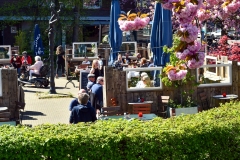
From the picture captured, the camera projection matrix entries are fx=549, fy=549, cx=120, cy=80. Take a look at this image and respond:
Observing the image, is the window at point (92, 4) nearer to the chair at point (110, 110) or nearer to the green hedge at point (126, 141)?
the chair at point (110, 110)

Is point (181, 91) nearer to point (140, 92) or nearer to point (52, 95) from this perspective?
point (140, 92)

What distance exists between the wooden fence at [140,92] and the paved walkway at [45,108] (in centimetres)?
154

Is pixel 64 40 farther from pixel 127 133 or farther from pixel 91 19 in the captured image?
pixel 127 133

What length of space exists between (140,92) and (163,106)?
0.72 m

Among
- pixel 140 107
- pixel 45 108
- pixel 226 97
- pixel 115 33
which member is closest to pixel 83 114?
pixel 140 107

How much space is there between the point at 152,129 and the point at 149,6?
33.4 m

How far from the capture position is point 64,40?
126 feet

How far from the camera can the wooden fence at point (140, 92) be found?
46.8 ft

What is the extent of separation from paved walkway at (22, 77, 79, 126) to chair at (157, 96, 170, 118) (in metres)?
2.52

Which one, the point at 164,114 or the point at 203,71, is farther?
the point at 203,71

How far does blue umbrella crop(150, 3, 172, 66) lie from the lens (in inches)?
648

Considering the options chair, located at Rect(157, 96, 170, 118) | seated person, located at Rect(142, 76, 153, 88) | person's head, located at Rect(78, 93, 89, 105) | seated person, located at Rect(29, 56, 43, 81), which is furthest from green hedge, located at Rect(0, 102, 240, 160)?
seated person, located at Rect(29, 56, 43, 81)

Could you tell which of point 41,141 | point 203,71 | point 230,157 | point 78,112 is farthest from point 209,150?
point 203,71

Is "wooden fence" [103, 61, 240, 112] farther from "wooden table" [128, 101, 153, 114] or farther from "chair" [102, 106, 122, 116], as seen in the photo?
"chair" [102, 106, 122, 116]
